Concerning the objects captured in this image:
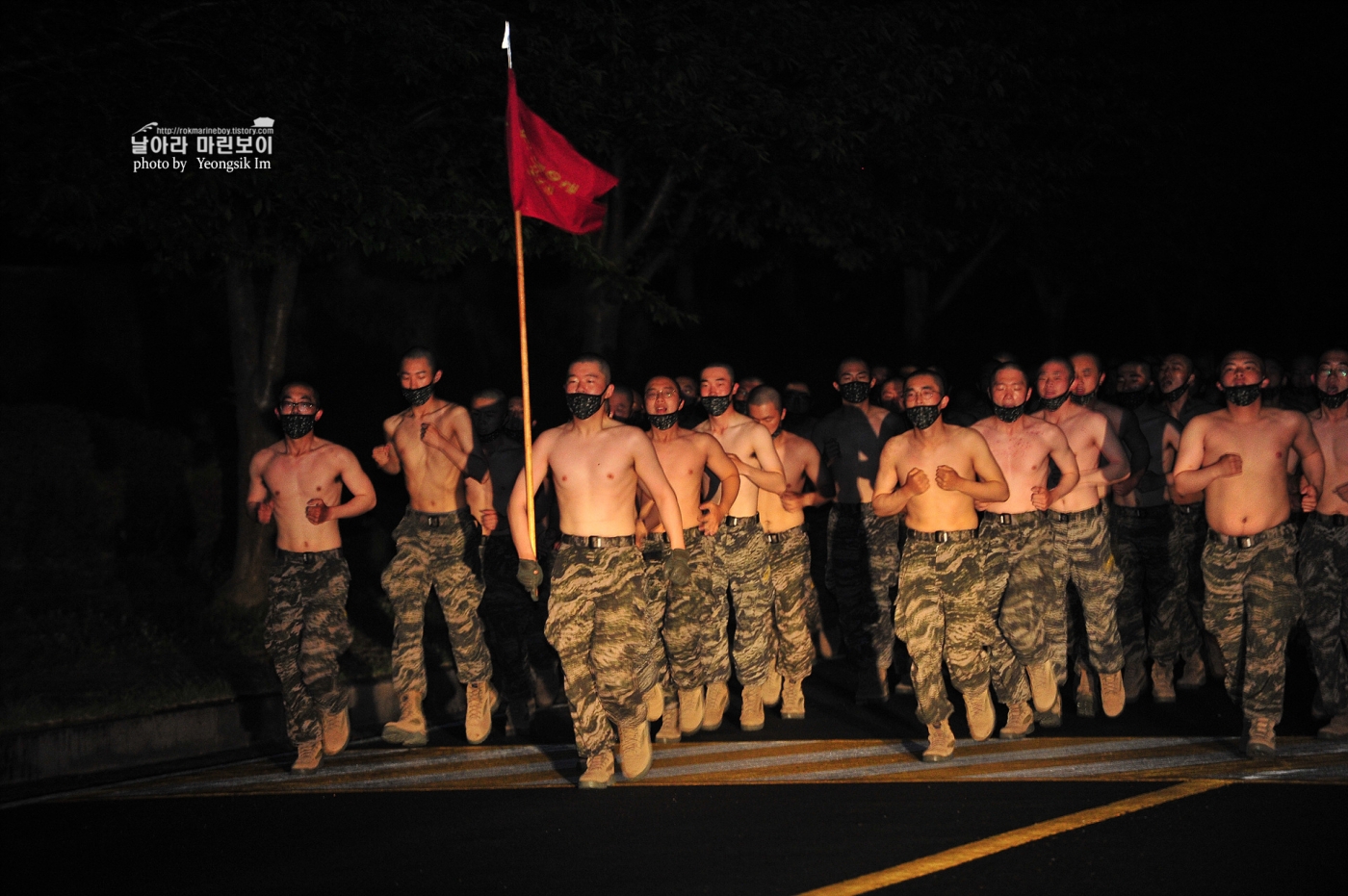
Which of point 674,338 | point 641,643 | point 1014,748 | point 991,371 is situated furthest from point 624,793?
point 674,338

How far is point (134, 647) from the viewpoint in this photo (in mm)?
11023

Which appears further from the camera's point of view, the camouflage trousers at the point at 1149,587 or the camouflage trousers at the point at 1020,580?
the camouflage trousers at the point at 1149,587

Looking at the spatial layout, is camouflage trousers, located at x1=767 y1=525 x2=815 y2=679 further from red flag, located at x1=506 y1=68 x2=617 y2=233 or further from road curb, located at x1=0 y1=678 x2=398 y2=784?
road curb, located at x1=0 y1=678 x2=398 y2=784

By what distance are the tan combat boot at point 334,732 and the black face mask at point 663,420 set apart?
2490 millimetres

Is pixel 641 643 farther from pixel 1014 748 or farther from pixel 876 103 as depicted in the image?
pixel 876 103

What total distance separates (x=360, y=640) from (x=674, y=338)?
15808 mm

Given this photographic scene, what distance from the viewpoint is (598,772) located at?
26.7 ft

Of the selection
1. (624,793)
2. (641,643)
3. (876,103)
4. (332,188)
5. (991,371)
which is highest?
(876,103)

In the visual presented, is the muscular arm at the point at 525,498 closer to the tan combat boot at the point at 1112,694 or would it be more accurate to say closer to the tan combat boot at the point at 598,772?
the tan combat boot at the point at 598,772

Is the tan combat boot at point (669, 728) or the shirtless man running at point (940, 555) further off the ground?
the shirtless man running at point (940, 555)

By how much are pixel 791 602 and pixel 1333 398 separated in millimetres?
3490

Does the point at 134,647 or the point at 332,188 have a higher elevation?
the point at 332,188

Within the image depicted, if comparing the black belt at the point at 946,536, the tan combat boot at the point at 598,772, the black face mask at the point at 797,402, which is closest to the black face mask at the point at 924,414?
the black belt at the point at 946,536

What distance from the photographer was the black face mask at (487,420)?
35.1ft
